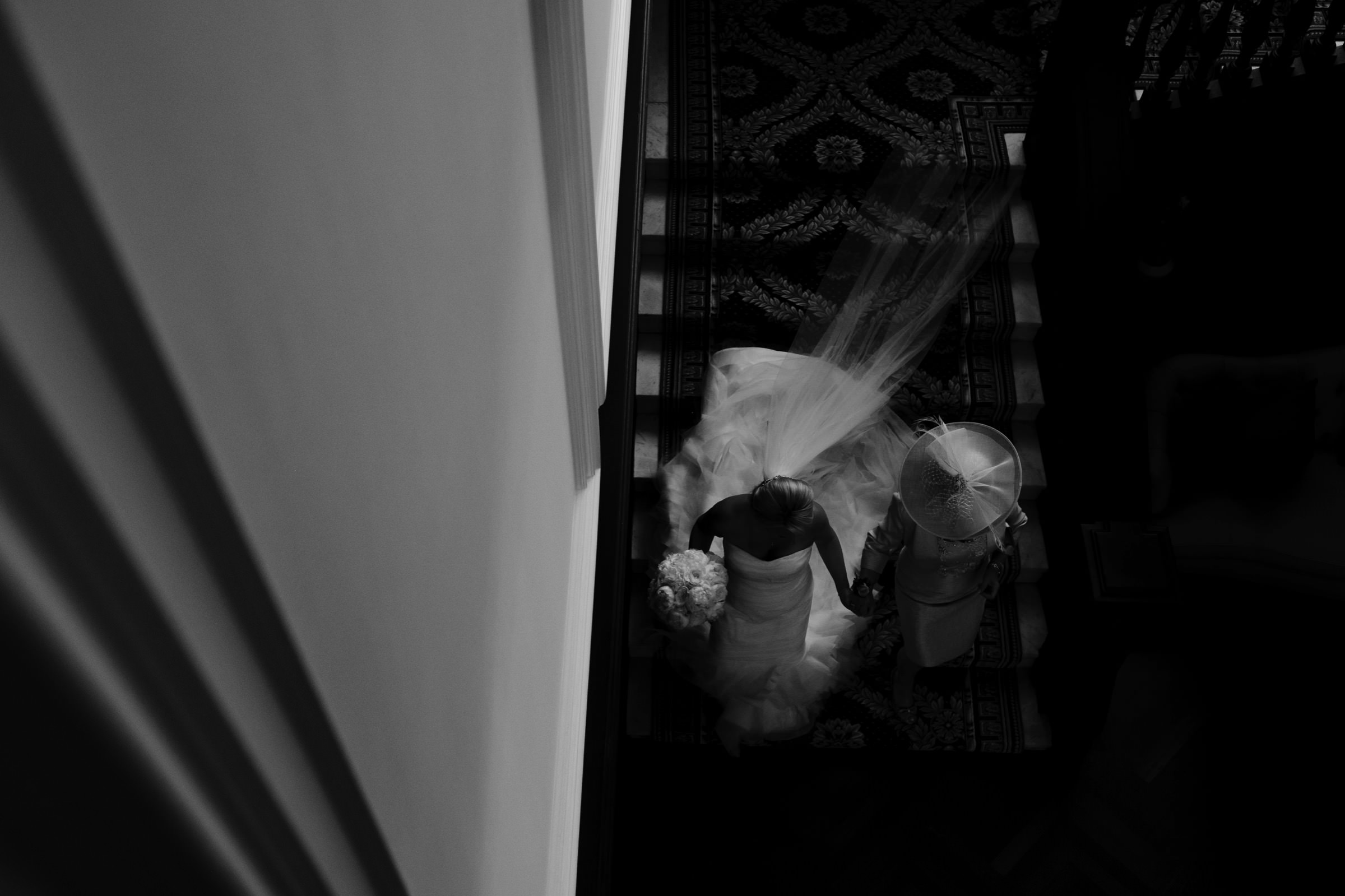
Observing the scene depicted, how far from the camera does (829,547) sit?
141 inches

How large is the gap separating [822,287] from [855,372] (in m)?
0.50

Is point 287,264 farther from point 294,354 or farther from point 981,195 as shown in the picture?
point 981,195

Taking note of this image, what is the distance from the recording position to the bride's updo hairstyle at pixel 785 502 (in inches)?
131

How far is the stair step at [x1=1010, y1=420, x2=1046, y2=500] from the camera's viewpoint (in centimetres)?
451

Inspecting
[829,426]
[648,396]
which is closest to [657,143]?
[648,396]

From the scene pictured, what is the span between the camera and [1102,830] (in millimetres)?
4492

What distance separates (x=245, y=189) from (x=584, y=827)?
2.03 m

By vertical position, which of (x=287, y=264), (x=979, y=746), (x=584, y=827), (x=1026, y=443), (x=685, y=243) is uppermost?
(x=287, y=264)

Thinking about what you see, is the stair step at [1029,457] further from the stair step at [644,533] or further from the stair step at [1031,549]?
the stair step at [644,533]

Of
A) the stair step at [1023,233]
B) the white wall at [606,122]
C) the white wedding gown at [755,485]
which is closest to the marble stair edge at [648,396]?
the white wedding gown at [755,485]

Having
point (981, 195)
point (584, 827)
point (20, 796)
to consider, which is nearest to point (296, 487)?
point (20, 796)

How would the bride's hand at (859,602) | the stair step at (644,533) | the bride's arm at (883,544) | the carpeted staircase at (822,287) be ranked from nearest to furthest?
the bride's arm at (883,544), the bride's hand at (859,602), the stair step at (644,533), the carpeted staircase at (822,287)

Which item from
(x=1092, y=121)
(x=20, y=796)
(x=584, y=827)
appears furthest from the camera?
(x=1092, y=121)

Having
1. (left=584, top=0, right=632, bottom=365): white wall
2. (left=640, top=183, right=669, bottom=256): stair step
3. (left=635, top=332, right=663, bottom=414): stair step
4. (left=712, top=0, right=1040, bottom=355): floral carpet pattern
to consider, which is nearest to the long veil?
(left=712, top=0, right=1040, bottom=355): floral carpet pattern
